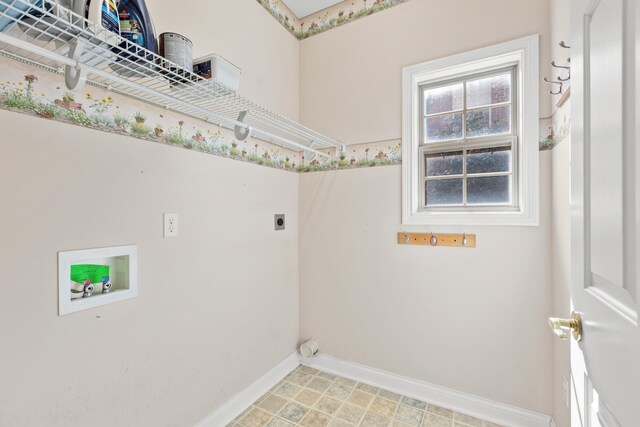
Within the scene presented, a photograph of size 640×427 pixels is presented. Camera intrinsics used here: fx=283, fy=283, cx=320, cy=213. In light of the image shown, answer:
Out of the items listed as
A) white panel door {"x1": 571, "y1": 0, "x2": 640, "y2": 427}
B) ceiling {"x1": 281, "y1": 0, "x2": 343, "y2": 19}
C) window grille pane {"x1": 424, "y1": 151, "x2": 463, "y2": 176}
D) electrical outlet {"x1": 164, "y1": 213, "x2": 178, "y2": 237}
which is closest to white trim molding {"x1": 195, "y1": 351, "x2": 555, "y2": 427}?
electrical outlet {"x1": 164, "y1": 213, "x2": 178, "y2": 237}

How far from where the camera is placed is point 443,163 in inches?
74.9

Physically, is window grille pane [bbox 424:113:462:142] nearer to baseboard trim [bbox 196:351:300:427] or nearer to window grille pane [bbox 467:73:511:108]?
window grille pane [bbox 467:73:511:108]

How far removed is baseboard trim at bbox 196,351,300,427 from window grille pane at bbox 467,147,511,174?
6.23 feet

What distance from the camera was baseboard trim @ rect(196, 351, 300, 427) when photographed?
5.16 feet

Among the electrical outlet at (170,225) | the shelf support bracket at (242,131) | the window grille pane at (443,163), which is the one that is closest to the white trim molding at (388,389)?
the electrical outlet at (170,225)

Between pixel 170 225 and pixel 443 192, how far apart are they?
5.41 ft

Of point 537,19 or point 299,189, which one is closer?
point 537,19

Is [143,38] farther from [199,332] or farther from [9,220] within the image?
[199,332]

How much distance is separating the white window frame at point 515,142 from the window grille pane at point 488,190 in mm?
47

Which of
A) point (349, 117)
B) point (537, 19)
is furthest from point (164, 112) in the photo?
point (537, 19)

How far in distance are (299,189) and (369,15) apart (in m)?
1.38

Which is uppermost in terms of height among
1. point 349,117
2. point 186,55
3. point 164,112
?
point 349,117

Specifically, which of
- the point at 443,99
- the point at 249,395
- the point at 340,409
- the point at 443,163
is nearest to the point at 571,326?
the point at 443,163

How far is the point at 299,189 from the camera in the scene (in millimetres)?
2332
